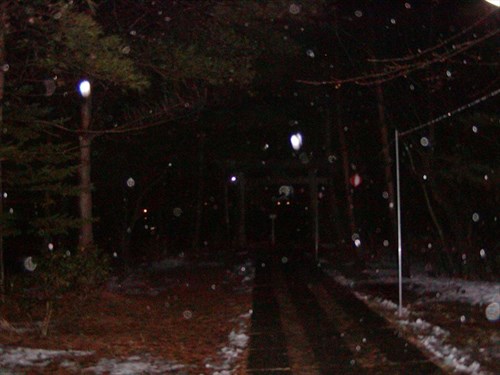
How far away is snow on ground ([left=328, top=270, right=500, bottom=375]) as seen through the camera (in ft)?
28.9

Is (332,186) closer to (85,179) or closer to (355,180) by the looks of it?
(355,180)

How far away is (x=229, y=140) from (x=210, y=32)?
65.7 ft

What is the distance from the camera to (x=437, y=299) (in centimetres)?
1448

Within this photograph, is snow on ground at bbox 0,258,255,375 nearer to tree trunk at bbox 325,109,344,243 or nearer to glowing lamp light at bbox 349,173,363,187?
glowing lamp light at bbox 349,173,363,187

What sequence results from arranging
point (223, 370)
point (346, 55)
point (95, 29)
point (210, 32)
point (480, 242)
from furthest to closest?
point (346, 55), point (480, 242), point (210, 32), point (95, 29), point (223, 370)

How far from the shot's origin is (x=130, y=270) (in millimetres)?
24922

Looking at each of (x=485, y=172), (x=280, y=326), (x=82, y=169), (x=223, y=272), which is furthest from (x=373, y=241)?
(x=280, y=326)

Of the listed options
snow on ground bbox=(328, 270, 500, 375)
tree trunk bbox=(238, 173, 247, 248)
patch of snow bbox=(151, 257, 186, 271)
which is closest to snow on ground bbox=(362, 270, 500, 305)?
snow on ground bbox=(328, 270, 500, 375)

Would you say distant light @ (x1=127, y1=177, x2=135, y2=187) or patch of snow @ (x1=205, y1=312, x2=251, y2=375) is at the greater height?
distant light @ (x1=127, y1=177, x2=135, y2=187)

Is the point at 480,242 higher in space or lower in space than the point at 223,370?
higher

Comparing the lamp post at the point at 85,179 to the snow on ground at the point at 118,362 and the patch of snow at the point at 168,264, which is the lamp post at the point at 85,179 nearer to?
the snow on ground at the point at 118,362

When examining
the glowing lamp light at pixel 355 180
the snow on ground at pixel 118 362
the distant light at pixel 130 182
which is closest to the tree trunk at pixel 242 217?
the glowing lamp light at pixel 355 180

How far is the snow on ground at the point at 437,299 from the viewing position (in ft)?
28.9

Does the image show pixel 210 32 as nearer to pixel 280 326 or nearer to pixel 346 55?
pixel 280 326
